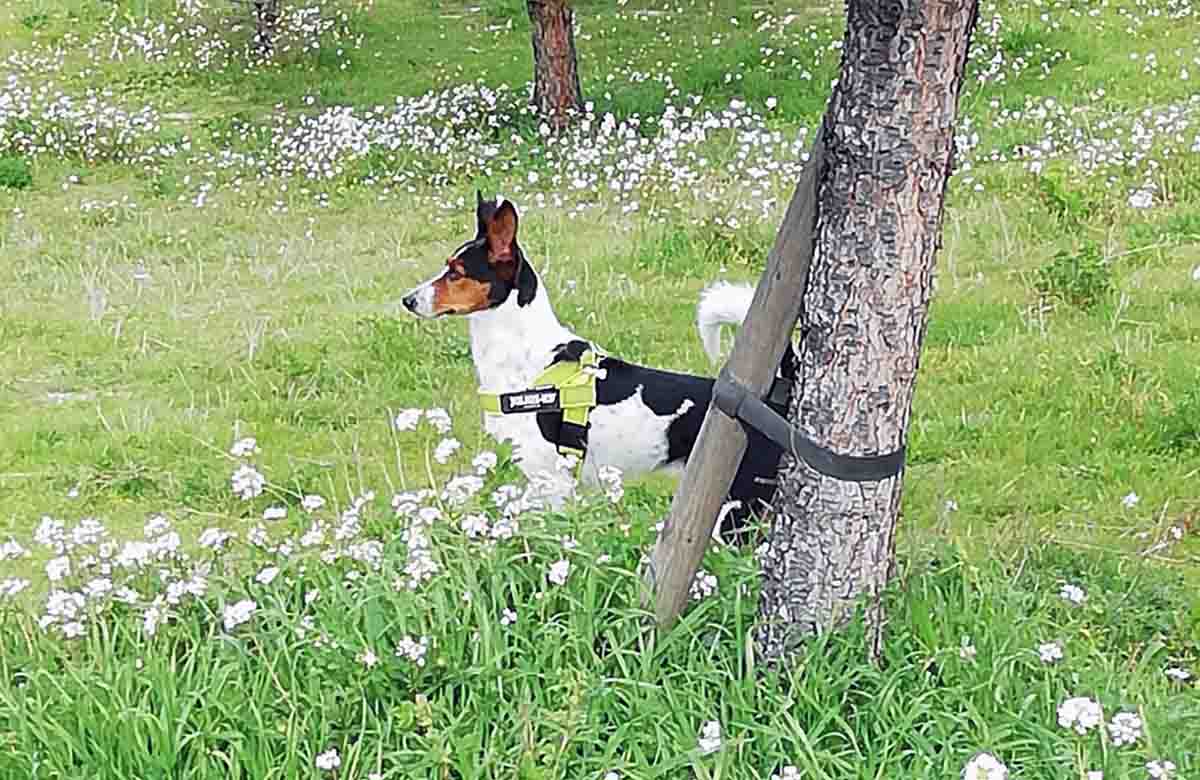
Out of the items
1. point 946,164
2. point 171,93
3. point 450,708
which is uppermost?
point 946,164

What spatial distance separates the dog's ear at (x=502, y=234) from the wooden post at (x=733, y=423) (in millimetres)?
1569

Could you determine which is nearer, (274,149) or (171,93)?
(274,149)

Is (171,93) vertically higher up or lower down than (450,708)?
lower down

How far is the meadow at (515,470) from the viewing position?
3447mm

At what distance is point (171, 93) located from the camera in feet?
55.5

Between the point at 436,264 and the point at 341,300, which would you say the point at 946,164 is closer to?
the point at 341,300

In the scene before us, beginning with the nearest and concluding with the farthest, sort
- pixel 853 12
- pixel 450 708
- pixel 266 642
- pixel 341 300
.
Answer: pixel 853 12 → pixel 450 708 → pixel 266 642 → pixel 341 300

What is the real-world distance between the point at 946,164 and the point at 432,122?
11220 millimetres

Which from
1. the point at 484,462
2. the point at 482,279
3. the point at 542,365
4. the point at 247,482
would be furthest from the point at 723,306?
Answer: the point at 247,482

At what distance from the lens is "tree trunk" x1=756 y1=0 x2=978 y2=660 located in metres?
3.24

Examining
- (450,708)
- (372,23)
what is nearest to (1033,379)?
(450,708)

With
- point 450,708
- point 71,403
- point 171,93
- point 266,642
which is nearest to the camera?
point 450,708

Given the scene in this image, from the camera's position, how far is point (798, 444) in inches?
139

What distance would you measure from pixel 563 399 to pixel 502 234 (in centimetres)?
61
